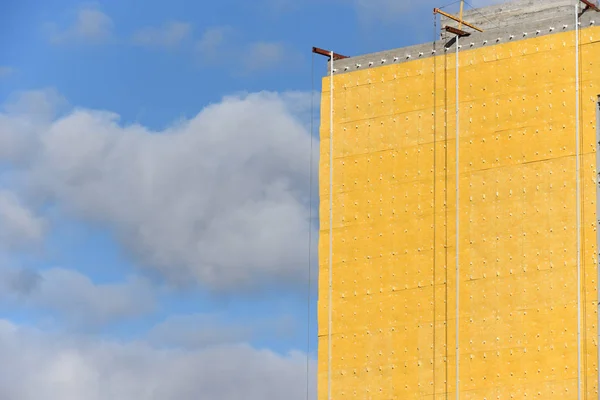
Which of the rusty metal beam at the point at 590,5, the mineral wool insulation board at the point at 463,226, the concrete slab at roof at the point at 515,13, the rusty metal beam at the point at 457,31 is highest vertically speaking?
the concrete slab at roof at the point at 515,13

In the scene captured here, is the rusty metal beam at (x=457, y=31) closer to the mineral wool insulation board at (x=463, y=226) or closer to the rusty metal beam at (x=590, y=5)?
the mineral wool insulation board at (x=463, y=226)

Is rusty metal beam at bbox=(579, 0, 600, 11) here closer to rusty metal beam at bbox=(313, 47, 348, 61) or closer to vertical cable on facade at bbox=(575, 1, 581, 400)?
vertical cable on facade at bbox=(575, 1, 581, 400)

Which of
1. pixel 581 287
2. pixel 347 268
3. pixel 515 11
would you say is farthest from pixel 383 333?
pixel 515 11

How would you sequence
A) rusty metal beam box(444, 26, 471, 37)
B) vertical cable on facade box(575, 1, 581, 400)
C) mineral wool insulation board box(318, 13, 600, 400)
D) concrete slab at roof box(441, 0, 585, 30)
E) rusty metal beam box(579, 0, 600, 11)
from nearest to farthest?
vertical cable on facade box(575, 1, 581, 400) → mineral wool insulation board box(318, 13, 600, 400) → rusty metal beam box(579, 0, 600, 11) → rusty metal beam box(444, 26, 471, 37) → concrete slab at roof box(441, 0, 585, 30)

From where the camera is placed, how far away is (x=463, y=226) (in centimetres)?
10262

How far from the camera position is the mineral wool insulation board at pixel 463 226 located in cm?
9869

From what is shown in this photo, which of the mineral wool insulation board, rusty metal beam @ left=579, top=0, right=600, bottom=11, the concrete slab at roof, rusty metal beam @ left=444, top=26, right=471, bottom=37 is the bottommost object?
the mineral wool insulation board

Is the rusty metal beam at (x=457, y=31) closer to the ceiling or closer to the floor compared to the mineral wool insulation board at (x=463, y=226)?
closer to the ceiling

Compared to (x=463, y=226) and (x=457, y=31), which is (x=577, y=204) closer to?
(x=463, y=226)

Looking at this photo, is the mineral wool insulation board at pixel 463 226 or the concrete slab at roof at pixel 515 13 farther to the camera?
the concrete slab at roof at pixel 515 13

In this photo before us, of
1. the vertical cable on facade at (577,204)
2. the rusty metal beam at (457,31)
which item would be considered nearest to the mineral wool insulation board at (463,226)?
the vertical cable on facade at (577,204)

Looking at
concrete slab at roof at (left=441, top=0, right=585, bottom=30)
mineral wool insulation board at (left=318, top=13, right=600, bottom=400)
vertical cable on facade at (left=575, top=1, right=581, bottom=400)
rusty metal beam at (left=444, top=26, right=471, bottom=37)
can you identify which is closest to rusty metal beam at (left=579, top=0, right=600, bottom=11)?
vertical cable on facade at (left=575, top=1, right=581, bottom=400)

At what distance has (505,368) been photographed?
9925cm

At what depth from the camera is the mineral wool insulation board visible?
98688 mm
